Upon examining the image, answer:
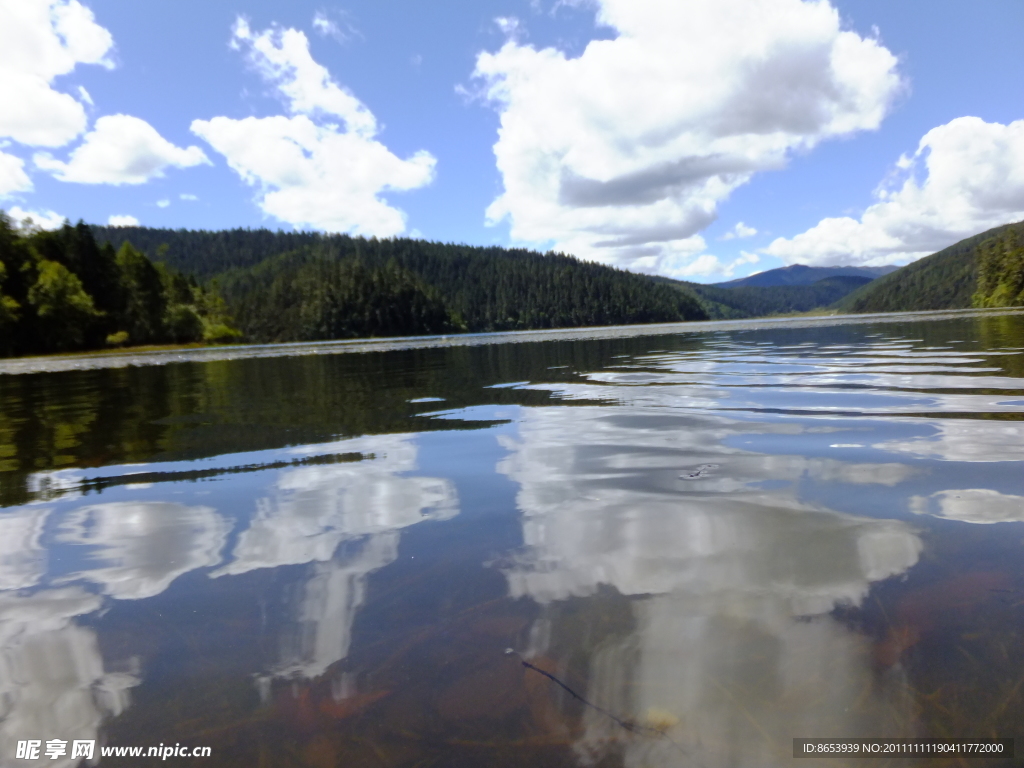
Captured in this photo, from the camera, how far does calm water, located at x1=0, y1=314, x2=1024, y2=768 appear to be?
9.48 feet

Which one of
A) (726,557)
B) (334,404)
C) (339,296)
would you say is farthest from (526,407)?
(339,296)

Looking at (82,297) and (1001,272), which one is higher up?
(1001,272)

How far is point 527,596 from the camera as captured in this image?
13.7ft

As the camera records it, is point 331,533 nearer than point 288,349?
Yes

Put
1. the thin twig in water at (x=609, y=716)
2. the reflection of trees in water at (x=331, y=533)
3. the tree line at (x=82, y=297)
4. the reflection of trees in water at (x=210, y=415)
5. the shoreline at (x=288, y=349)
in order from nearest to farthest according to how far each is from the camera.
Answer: the thin twig in water at (x=609, y=716) → the reflection of trees in water at (x=331, y=533) → the reflection of trees in water at (x=210, y=415) → the shoreline at (x=288, y=349) → the tree line at (x=82, y=297)

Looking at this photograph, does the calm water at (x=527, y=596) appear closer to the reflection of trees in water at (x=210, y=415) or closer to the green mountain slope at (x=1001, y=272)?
the reflection of trees in water at (x=210, y=415)

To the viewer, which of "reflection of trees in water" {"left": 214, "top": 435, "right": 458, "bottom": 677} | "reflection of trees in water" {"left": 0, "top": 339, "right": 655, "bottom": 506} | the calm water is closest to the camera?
the calm water

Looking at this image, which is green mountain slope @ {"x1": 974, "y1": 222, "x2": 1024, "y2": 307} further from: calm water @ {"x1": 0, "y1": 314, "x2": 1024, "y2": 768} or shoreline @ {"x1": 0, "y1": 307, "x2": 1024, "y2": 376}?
calm water @ {"x1": 0, "y1": 314, "x2": 1024, "y2": 768}

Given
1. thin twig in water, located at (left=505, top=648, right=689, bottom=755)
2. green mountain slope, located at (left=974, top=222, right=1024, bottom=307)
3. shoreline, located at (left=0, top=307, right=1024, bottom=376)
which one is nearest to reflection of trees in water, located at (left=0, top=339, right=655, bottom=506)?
thin twig in water, located at (left=505, top=648, right=689, bottom=755)

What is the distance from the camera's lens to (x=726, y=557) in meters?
4.72

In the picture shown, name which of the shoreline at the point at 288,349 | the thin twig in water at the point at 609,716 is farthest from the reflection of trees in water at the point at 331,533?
the shoreline at the point at 288,349

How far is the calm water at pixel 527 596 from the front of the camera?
9.48 ft

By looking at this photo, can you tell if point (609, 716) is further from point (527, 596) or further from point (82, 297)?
point (82, 297)

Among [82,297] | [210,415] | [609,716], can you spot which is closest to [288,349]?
[82,297]
